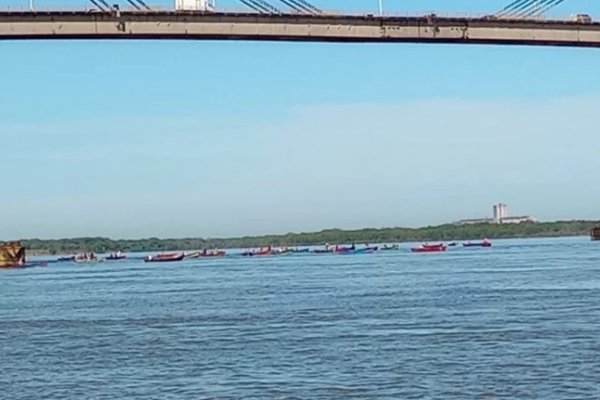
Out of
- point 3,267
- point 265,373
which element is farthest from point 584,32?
point 3,267

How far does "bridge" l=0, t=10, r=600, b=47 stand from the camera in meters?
34.7

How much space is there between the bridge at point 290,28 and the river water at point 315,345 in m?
8.59

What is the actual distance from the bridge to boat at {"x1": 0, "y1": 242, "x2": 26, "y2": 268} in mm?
94486

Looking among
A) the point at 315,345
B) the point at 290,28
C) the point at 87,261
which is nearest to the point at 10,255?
the point at 87,261

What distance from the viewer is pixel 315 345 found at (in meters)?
29.9

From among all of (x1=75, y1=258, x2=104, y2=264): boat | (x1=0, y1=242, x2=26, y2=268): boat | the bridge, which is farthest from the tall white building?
(x1=75, y1=258, x2=104, y2=264): boat

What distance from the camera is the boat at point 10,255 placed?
414 feet

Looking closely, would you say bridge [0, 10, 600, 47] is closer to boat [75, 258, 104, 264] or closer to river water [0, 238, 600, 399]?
river water [0, 238, 600, 399]

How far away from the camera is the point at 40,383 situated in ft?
82.1

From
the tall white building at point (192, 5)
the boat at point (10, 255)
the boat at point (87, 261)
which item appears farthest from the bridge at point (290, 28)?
the boat at point (87, 261)

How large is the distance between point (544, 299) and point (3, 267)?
9065 centimetres

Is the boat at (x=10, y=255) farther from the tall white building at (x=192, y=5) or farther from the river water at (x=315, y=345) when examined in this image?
the tall white building at (x=192, y=5)

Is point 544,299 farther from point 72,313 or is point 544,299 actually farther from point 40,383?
point 40,383

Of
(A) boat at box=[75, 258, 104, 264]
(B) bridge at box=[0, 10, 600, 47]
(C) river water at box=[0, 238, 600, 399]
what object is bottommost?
(C) river water at box=[0, 238, 600, 399]
